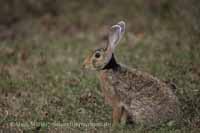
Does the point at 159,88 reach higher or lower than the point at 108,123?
higher

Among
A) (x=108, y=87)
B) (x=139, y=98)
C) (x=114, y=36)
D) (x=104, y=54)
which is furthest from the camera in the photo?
(x=114, y=36)

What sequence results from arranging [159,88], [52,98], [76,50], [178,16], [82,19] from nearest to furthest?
[159,88] → [52,98] → [76,50] → [178,16] → [82,19]

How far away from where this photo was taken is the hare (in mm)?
6809

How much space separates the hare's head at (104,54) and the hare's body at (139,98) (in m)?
0.23

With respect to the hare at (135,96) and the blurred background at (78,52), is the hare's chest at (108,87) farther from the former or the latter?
the blurred background at (78,52)

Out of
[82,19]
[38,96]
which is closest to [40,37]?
[82,19]

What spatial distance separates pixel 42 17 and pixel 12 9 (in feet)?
2.70

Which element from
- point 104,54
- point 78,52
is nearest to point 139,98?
point 104,54

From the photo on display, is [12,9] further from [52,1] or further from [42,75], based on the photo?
[42,75]

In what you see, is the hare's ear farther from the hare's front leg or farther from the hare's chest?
the hare's front leg

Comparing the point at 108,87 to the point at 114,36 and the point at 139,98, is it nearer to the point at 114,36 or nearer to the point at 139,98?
the point at 139,98

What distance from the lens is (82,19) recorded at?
44.7 feet

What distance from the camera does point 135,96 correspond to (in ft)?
22.7

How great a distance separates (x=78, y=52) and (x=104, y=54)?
3658mm
